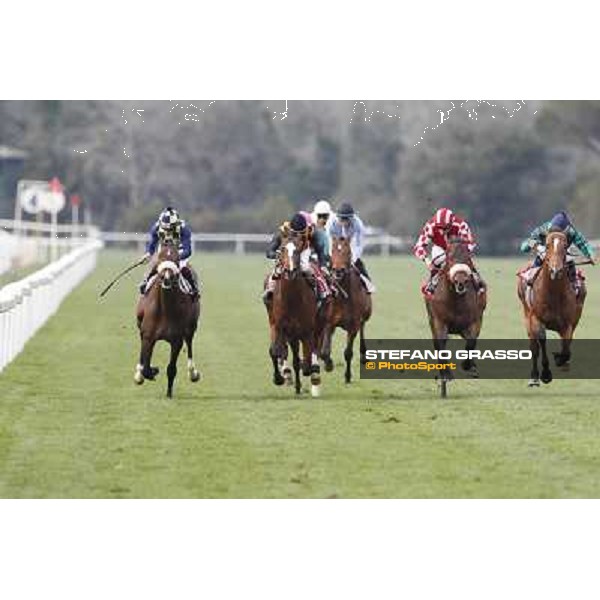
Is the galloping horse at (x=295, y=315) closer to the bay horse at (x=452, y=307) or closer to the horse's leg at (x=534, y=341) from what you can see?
the bay horse at (x=452, y=307)

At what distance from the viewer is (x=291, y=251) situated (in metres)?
20.2

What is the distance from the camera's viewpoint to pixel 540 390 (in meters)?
22.7

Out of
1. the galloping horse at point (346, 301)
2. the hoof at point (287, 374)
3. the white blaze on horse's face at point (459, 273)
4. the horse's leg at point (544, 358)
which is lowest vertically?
the hoof at point (287, 374)

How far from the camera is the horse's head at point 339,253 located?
76.6ft

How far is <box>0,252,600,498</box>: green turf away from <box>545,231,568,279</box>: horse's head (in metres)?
1.37

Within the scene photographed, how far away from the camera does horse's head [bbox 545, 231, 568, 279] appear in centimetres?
2138

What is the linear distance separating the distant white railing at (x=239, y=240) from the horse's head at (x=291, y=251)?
60.4m

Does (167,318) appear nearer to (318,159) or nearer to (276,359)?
(276,359)

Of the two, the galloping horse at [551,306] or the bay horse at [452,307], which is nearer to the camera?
the bay horse at [452,307]

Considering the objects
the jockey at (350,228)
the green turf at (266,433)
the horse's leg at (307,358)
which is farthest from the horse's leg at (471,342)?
the horse's leg at (307,358)

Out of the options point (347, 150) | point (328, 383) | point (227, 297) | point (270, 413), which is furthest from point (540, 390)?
point (347, 150)

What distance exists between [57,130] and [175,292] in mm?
89812

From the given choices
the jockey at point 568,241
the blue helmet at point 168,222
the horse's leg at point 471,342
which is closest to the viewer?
the blue helmet at point 168,222

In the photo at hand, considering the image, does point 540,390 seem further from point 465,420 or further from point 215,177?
point 215,177
